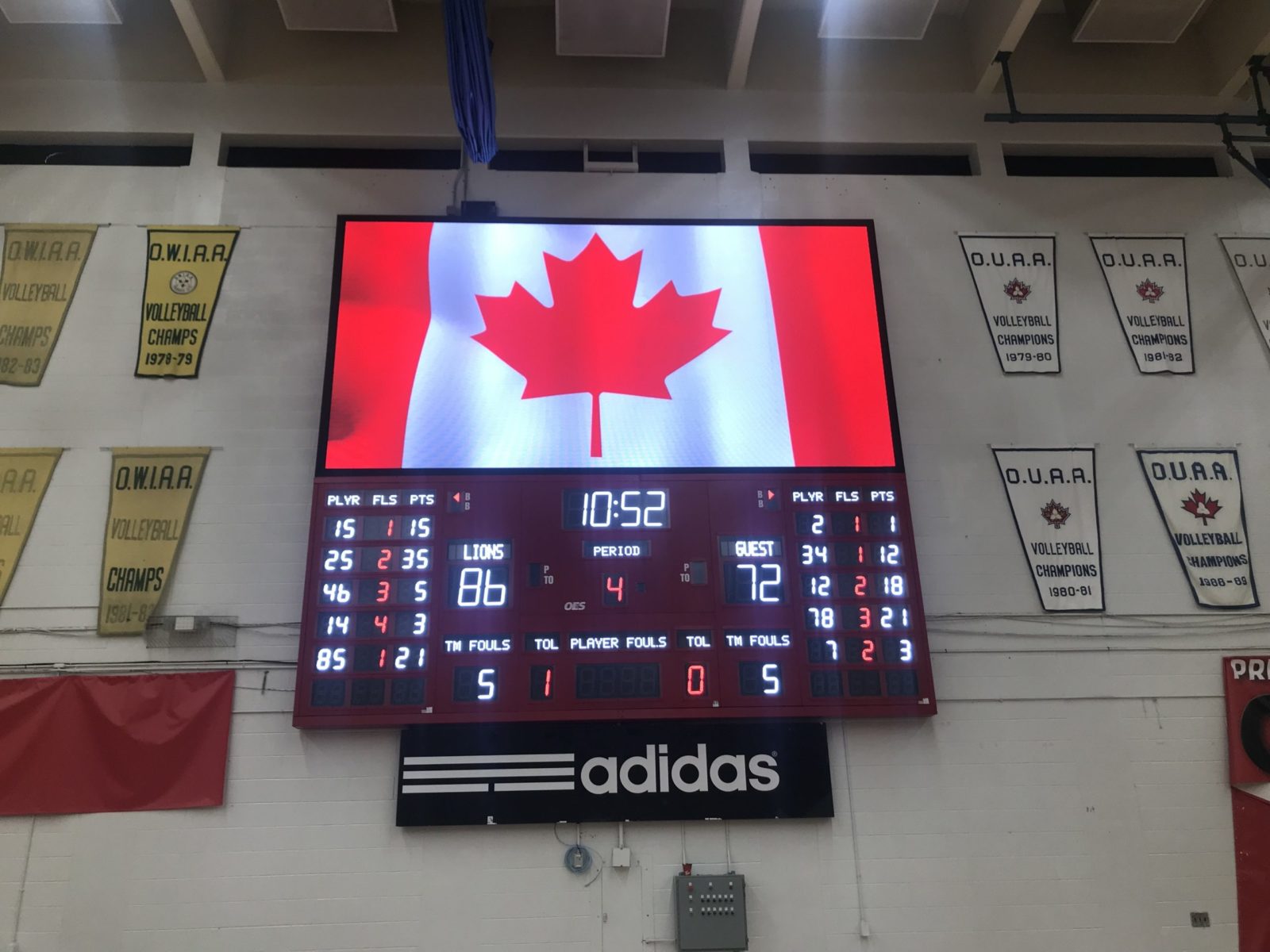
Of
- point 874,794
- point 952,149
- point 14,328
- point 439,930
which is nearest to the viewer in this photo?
point 439,930

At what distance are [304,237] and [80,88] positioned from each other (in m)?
1.74

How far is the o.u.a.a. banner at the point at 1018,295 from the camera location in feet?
16.6

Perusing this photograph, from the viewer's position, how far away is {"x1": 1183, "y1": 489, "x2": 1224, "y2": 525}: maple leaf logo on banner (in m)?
4.78

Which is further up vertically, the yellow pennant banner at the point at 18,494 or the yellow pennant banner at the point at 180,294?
the yellow pennant banner at the point at 180,294

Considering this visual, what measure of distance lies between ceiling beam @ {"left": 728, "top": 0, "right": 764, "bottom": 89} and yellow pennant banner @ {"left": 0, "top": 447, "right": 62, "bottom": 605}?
4.44m

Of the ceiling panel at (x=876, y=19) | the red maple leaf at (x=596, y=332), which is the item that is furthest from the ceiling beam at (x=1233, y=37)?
the red maple leaf at (x=596, y=332)

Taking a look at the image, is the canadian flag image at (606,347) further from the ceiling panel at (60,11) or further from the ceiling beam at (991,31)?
the ceiling panel at (60,11)

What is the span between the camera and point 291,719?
Result: 166 inches

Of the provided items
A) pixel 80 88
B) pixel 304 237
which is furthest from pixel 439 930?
pixel 80 88

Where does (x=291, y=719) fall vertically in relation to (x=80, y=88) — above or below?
below

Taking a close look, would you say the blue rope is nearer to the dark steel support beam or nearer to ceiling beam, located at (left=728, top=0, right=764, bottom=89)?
ceiling beam, located at (left=728, top=0, right=764, bottom=89)

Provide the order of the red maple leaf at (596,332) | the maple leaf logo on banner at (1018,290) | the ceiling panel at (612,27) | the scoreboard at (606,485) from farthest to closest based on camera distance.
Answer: the maple leaf logo on banner at (1018,290)
the ceiling panel at (612,27)
the red maple leaf at (596,332)
the scoreboard at (606,485)

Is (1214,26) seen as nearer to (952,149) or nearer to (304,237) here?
(952,149)

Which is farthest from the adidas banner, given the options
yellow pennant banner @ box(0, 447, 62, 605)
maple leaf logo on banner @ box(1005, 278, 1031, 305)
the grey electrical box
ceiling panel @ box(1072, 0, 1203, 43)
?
ceiling panel @ box(1072, 0, 1203, 43)
